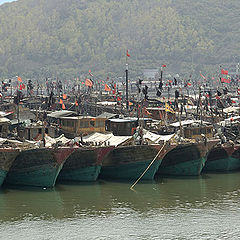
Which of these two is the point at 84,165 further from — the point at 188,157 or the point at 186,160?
the point at 188,157

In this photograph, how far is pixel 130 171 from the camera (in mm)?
65812

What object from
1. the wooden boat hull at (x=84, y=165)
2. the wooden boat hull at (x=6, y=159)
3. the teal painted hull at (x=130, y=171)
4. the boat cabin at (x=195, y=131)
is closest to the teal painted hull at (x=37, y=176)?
the wooden boat hull at (x=6, y=159)

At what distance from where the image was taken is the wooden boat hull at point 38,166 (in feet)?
199

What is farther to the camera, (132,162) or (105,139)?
(105,139)

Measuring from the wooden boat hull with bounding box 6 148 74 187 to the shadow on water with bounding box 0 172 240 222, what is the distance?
102 centimetres

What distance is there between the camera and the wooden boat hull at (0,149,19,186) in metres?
58.7

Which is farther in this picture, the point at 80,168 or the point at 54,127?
the point at 54,127

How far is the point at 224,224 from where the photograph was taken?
2002 inches

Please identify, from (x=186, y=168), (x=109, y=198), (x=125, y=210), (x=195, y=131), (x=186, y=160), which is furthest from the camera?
(x=195, y=131)

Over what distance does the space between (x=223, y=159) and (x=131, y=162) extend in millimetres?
12102

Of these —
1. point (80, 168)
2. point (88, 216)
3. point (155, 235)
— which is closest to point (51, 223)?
point (88, 216)

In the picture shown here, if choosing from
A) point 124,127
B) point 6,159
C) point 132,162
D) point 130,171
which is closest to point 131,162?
point 132,162

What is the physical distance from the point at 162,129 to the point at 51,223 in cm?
2844

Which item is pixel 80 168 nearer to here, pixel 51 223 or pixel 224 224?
pixel 51 223
